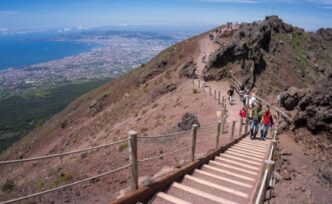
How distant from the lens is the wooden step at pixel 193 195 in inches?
278

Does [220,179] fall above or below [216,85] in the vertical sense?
above

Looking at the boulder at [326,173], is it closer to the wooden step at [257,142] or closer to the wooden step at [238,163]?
the wooden step at [257,142]

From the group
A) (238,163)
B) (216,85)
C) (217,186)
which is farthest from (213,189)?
(216,85)

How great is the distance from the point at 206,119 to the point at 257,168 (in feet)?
41.8

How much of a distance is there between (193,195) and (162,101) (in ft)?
86.4

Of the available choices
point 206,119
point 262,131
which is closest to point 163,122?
point 206,119

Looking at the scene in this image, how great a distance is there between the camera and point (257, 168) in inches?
442

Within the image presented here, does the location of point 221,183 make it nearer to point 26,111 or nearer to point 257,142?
point 257,142

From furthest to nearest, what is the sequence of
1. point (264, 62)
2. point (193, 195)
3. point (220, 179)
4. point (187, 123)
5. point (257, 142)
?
1. point (264, 62)
2. point (187, 123)
3. point (257, 142)
4. point (220, 179)
5. point (193, 195)

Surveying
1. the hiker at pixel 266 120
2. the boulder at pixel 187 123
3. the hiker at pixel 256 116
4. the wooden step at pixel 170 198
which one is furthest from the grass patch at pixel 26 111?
the wooden step at pixel 170 198

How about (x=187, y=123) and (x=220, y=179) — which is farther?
(x=187, y=123)

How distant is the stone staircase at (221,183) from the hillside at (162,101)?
3383 mm

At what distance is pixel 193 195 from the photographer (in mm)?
7363

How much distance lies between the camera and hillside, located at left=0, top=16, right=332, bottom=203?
1808cm
